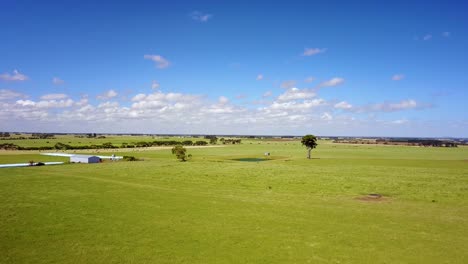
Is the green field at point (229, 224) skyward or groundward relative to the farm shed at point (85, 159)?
groundward

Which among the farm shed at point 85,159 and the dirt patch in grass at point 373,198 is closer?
the dirt patch in grass at point 373,198

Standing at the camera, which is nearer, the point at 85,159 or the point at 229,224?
the point at 229,224

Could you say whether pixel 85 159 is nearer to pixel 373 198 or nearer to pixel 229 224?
pixel 229 224

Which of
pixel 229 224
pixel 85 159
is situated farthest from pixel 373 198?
pixel 85 159

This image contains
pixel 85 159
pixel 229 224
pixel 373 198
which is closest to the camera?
pixel 229 224

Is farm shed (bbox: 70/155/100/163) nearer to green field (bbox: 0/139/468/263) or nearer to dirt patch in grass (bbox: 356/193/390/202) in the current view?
green field (bbox: 0/139/468/263)

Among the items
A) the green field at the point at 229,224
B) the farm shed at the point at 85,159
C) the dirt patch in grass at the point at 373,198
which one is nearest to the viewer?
the green field at the point at 229,224

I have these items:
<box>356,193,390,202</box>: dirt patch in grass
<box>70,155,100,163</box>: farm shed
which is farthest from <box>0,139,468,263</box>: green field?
<box>70,155,100,163</box>: farm shed

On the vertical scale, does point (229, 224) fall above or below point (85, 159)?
below

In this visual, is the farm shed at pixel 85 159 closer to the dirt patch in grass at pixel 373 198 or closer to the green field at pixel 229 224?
the green field at pixel 229 224

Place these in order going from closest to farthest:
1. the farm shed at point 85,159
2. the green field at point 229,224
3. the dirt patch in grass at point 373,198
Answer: the green field at point 229,224 → the dirt patch in grass at point 373,198 → the farm shed at point 85,159

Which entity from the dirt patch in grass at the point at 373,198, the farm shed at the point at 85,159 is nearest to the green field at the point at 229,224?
the dirt patch in grass at the point at 373,198

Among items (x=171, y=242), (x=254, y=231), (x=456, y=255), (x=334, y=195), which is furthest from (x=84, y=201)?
(x=456, y=255)

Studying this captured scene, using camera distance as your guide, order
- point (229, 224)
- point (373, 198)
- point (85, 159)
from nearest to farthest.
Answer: point (229, 224) < point (373, 198) < point (85, 159)
